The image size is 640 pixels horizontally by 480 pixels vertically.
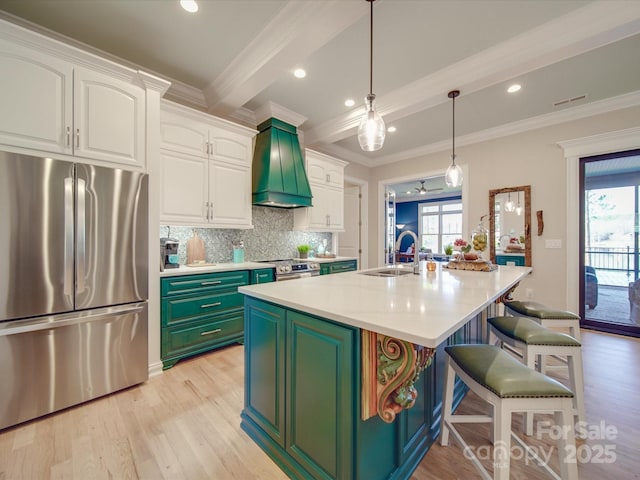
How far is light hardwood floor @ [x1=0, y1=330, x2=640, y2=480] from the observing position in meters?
1.37

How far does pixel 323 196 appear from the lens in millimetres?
4371

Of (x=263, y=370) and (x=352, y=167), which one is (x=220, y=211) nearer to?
(x=263, y=370)

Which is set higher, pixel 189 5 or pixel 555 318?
pixel 189 5

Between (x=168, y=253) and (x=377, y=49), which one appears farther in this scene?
(x=168, y=253)

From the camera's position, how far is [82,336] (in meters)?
1.89

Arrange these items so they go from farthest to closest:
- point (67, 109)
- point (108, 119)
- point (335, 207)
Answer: point (335, 207) → point (108, 119) → point (67, 109)

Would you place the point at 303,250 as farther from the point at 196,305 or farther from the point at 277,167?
the point at 196,305

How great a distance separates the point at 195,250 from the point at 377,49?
2794mm

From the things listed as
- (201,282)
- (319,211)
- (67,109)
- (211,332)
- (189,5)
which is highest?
(189,5)

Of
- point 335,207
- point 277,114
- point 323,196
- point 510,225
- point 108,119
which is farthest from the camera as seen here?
point 335,207

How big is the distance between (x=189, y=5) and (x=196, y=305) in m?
2.44

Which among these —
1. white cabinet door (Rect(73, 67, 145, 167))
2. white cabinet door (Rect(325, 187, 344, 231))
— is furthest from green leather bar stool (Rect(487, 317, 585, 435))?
white cabinet door (Rect(325, 187, 344, 231))

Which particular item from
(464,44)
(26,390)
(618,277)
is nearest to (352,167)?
(464,44)

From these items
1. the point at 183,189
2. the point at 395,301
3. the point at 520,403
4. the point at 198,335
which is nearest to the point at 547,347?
the point at 520,403
